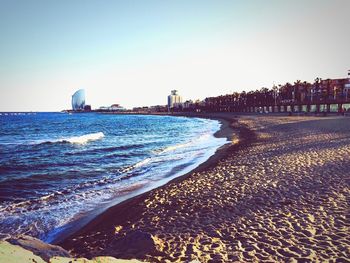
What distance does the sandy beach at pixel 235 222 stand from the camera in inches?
227

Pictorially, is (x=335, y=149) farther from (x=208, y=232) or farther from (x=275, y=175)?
(x=208, y=232)

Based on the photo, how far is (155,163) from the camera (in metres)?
19.6

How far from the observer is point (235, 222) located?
738 cm

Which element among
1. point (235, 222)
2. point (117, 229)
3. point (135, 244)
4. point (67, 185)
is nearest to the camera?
point (135, 244)

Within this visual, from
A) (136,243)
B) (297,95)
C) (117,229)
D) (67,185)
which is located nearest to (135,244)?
(136,243)

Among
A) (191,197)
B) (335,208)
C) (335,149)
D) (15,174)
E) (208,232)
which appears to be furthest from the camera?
(335,149)

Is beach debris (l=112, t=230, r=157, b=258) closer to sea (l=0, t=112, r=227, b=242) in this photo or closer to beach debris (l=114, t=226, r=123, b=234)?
beach debris (l=114, t=226, r=123, b=234)

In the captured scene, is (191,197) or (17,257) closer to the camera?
(17,257)

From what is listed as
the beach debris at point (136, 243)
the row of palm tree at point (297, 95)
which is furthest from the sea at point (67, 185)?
the row of palm tree at point (297, 95)

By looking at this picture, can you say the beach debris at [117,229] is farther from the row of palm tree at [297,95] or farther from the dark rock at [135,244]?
the row of palm tree at [297,95]

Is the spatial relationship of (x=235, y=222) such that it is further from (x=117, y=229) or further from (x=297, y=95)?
(x=297, y=95)

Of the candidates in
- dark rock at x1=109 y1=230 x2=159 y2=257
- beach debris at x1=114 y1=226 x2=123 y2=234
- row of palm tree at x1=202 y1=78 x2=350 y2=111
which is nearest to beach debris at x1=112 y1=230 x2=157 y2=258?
dark rock at x1=109 y1=230 x2=159 y2=257

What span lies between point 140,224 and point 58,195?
612cm

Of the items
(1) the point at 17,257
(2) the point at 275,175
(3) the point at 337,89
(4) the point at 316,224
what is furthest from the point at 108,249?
(3) the point at 337,89
